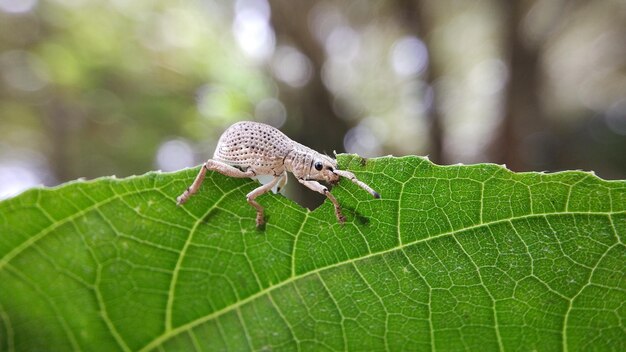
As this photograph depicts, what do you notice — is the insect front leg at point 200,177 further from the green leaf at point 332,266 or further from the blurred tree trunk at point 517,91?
the blurred tree trunk at point 517,91

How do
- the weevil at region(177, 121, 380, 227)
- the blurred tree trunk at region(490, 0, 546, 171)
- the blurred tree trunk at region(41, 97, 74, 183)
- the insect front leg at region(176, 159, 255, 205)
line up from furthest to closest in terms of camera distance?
the blurred tree trunk at region(41, 97, 74, 183), the blurred tree trunk at region(490, 0, 546, 171), the weevil at region(177, 121, 380, 227), the insect front leg at region(176, 159, 255, 205)

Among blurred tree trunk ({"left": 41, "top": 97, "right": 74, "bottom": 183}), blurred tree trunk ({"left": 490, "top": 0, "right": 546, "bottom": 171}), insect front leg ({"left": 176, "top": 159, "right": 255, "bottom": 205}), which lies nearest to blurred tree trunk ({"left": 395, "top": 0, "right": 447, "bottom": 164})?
blurred tree trunk ({"left": 490, "top": 0, "right": 546, "bottom": 171})

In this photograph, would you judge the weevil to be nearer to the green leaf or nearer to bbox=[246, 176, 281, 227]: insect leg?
bbox=[246, 176, 281, 227]: insect leg

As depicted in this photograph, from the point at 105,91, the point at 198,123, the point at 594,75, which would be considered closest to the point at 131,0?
the point at 105,91

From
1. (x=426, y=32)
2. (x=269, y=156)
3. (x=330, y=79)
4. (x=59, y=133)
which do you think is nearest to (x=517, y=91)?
(x=426, y=32)

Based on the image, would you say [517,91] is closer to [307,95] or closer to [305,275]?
[307,95]

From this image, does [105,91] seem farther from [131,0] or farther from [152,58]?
[131,0]

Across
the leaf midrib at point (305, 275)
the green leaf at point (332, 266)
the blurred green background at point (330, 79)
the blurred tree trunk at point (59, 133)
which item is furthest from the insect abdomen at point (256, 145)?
the blurred tree trunk at point (59, 133)
